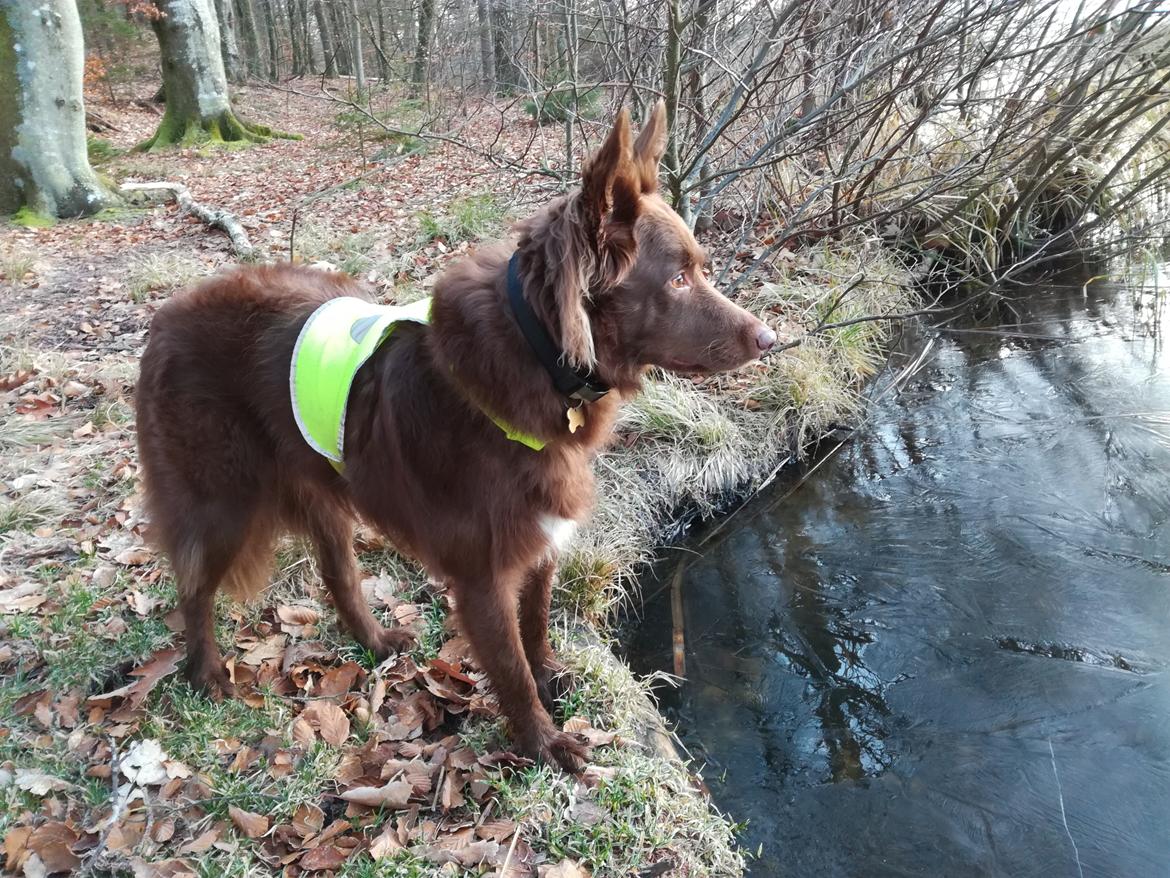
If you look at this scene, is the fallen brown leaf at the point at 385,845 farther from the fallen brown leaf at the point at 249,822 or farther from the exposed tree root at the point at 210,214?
the exposed tree root at the point at 210,214

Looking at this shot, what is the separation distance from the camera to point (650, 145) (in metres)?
2.35

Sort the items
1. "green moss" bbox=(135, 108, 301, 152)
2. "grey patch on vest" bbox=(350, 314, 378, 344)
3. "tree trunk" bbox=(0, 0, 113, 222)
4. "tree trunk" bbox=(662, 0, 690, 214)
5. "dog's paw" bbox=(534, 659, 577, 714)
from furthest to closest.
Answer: "green moss" bbox=(135, 108, 301, 152) < "tree trunk" bbox=(0, 0, 113, 222) < "tree trunk" bbox=(662, 0, 690, 214) < "dog's paw" bbox=(534, 659, 577, 714) < "grey patch on vest" bbox=(350, 314, 378, 344)

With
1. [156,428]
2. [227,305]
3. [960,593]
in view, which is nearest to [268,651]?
[156,428]

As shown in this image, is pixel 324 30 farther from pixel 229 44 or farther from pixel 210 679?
pixel 210 679

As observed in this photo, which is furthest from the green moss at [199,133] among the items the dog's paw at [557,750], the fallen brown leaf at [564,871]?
the fallen brown leaf at [564,871]

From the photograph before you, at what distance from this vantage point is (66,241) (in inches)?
307

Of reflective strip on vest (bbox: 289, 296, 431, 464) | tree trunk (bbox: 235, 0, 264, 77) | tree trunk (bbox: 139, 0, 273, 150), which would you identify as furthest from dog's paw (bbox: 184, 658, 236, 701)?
tree trunk (bbox: 235, 0, 264, 77)

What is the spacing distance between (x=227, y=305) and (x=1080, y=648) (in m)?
4.05

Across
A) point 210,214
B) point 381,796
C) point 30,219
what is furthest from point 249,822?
point 30,219

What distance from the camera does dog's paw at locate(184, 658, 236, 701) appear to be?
290 cm

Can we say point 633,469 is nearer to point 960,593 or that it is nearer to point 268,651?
point 960,593

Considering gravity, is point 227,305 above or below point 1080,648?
above

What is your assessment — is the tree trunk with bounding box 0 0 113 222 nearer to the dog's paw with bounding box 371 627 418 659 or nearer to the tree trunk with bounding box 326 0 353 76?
the dog's paw with bounding box 371 627 418 659

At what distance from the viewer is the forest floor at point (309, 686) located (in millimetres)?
2414
